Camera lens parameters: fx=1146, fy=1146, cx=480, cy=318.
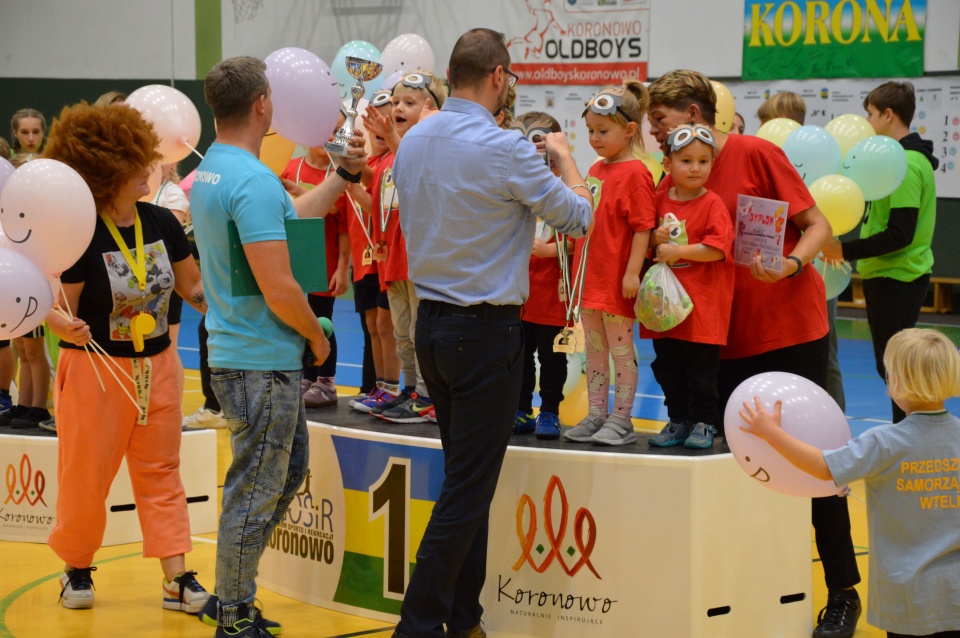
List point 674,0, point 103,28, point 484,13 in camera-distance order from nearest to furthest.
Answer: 1. point 674,0
2. point 484,13
3. point 103,28

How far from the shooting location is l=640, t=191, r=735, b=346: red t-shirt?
12.4 ft

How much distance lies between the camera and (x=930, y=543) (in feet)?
9.18

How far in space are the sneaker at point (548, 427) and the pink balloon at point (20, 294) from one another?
1722 mm

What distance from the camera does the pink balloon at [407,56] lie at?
6.37m

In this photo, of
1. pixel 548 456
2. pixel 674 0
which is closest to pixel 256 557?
pixel 548 456

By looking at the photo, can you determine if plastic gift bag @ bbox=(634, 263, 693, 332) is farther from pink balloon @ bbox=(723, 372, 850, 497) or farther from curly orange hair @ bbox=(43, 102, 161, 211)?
curly orange hair @ bbox=(43, 102, 161, 211)

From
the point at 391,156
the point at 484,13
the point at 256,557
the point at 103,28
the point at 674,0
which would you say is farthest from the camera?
the point at 103,28

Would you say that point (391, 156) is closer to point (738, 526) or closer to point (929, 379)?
point (738, 526)

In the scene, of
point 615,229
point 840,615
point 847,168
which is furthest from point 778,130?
point 840,615

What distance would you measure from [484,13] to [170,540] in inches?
441

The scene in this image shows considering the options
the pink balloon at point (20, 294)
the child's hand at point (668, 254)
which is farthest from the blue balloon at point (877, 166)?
the pink balloon at point (20, 294)

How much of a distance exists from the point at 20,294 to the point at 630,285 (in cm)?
197

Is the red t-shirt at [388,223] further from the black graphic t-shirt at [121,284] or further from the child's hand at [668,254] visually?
the child's hand at [668,254]

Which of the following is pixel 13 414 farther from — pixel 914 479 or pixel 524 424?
pixel 914 479
